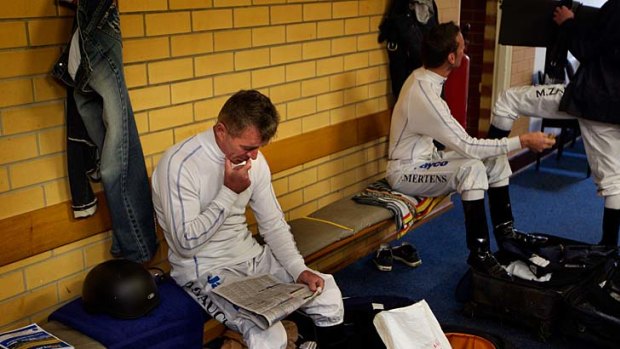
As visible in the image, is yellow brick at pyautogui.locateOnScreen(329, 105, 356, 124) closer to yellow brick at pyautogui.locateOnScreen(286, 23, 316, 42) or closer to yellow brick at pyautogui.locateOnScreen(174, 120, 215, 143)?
yellow brick at pyautogui.locateOnScreen(286, 23, 316, 42)

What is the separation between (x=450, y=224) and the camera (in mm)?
4695

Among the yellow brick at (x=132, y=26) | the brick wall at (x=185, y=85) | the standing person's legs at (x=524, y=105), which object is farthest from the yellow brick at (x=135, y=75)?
the standing person's legs at (x=524, y=105)

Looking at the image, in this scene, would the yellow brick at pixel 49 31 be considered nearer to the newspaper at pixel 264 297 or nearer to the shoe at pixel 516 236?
the newspaper at pixel 264 297

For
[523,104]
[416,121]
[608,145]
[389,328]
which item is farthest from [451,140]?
[389,328]

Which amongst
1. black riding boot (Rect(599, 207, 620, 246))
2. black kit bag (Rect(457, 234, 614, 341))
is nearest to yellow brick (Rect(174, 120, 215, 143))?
black kit bag (Rect(457, 234, 614, 341))

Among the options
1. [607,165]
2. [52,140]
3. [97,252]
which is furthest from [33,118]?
[607,165]

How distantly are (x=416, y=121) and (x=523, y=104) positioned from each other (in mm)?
731

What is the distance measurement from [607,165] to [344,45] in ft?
5.30

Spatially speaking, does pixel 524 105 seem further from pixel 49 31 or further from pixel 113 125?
pixel 49 31

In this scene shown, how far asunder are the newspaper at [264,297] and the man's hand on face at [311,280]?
2 cm

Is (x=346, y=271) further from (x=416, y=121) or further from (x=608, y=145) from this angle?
(x=608, y=145)

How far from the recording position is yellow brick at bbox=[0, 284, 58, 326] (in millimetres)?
2518

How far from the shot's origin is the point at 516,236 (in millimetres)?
3812

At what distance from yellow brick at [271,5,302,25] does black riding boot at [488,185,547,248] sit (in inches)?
57.1
